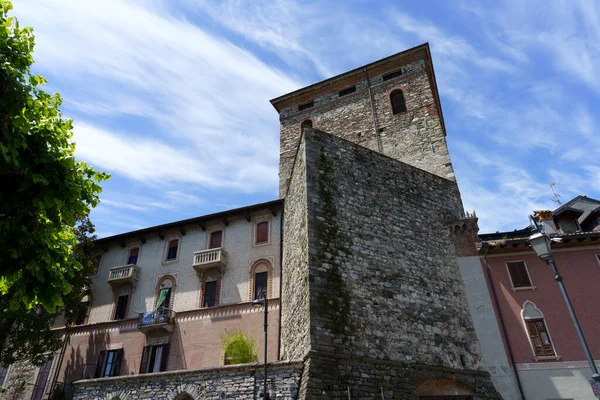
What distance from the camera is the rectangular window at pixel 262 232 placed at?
20.3 m

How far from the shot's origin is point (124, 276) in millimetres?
21484

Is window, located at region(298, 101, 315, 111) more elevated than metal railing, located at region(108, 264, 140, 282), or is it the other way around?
window, located at region(298, 101, 315, 111)

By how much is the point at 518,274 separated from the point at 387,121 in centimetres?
1070

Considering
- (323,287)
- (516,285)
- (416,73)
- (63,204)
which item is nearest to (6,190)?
(63,204)

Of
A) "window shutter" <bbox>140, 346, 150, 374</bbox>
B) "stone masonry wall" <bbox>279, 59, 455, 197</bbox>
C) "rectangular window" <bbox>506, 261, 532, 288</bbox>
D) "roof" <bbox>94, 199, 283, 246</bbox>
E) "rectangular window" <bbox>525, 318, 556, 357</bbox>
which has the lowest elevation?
"rectangular window" <bbox>525, 318, 556, 357</bbox>

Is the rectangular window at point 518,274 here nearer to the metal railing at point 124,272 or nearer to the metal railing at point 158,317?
the metal railing at point 158,317

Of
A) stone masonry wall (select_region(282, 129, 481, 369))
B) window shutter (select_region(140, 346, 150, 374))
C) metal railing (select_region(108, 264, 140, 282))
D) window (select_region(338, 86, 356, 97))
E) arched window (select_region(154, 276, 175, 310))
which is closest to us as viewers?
stone masonry wall (select_region(282, 129, 481, 369))

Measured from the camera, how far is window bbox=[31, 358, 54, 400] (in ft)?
65.4

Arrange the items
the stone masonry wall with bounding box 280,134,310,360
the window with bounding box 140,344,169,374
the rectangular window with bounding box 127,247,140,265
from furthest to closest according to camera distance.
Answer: the rectangular window with bounding box 127,247,140,265, the window with bounding box 140,344,169,374, the stone masonry wall with bounding box 280,134,310,360

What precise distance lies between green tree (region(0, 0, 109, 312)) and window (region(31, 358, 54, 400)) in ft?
52.6

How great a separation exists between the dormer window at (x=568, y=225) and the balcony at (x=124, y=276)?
20.3 metres

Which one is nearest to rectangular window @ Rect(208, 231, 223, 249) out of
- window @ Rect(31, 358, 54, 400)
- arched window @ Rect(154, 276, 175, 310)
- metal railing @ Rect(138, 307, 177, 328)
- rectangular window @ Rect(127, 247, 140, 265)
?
arched window @ Rect(154, 276, 175, 310)

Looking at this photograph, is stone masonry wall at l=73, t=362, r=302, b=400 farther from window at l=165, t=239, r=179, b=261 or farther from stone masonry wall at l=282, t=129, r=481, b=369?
window at l=165, t=239, r=179, b=261

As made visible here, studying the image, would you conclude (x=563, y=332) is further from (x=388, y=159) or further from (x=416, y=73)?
(x=416, y=73)
